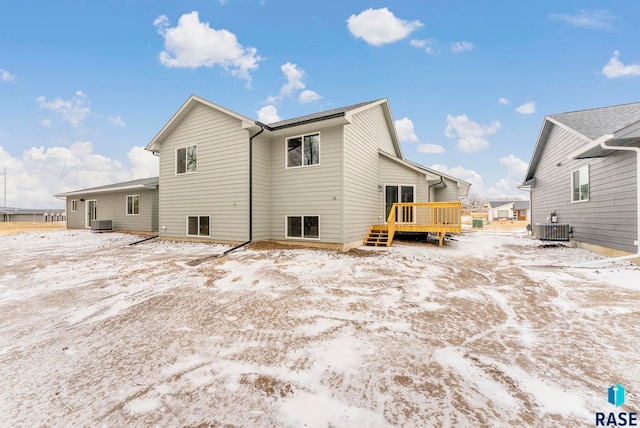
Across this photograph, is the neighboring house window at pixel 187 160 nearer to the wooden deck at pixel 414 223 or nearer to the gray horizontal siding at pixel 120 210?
the gray horizontal siding at pixel 120 210

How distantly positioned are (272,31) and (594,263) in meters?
18.9

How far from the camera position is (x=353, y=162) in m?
10.1

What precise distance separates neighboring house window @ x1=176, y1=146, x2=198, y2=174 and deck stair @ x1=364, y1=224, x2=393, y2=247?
829cm

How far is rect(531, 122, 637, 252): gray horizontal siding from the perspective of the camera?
23.9 feet

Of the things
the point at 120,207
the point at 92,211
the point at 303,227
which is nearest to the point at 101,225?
the point at 120,207

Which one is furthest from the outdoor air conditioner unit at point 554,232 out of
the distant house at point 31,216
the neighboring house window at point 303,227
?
the distant house at point 31,216

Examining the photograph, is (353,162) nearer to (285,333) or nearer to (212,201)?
(212,201)

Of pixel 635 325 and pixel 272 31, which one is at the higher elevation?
pixel 272 31

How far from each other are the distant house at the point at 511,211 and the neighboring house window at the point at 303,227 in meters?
40.7

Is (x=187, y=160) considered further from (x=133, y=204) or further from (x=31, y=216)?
(x=31, y=216)

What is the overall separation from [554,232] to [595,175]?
3.12 m

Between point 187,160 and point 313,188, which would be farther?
point 187,160

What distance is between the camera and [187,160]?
39.9ft

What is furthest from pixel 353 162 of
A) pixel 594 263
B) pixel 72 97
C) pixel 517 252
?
pixel 72 97
